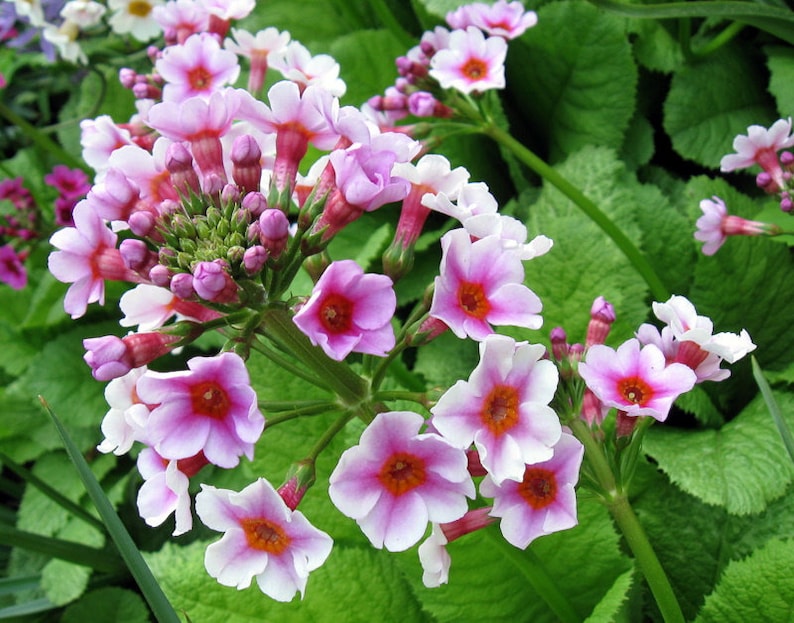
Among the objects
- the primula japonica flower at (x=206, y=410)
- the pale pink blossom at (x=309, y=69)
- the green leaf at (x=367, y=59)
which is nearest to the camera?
the primula japonica flower at (x=206, y=410)

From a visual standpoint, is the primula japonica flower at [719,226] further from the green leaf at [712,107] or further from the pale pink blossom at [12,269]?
the pale pink blossom at [12,269]

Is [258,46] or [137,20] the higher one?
[258,46]

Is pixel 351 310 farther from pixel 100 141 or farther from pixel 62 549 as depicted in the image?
pixel 62 549

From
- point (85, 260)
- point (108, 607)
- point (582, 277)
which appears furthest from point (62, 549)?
point (582, 277)

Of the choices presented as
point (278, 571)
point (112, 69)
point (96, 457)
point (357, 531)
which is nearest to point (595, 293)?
point (357, 531)

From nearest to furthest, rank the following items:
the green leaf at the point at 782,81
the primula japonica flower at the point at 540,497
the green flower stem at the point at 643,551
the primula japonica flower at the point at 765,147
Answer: the primula japonica flower at the point at 540,497
the green flower stem at the point at 643,551
the primula japonica flower at the point at 765,147
the green leaf at the point at 782,81

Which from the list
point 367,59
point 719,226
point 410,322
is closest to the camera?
point 410,322

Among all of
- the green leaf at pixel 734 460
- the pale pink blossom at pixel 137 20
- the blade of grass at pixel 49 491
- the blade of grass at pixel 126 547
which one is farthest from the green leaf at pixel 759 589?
the pale pink blossom at pixel 137 20
